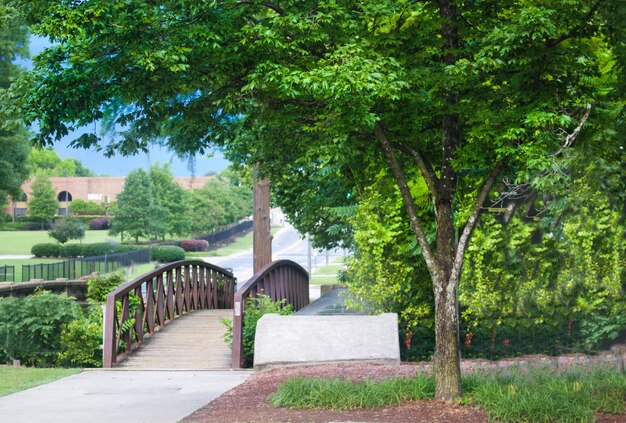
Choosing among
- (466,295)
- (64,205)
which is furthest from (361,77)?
(64,205)

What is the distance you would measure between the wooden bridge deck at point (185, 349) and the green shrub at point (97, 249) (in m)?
22.0

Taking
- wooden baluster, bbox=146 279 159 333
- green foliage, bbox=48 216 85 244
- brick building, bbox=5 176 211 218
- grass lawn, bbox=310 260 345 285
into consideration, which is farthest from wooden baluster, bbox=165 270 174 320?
grass lawn, bbox=310 260 345 285

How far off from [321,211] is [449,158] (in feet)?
38.7

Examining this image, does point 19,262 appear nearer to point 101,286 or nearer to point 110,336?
point 101,286

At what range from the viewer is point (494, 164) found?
11.0 m

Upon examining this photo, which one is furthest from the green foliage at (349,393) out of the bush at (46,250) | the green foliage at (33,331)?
the bush at (46,250)

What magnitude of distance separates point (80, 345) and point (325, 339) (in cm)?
511

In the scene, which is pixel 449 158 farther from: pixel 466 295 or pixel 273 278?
pixel 273 278

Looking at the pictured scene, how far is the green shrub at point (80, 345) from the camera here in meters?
16.3

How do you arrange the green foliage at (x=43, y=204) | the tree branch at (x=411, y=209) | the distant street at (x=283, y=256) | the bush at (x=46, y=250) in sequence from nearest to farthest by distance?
the tree branch at (x=411, y=209) < the bush at (x=46, y=250) < the green foliage at (x=43, y=204) < the distant street at (x=283, y=256)

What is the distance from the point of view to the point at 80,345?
53.7 feet

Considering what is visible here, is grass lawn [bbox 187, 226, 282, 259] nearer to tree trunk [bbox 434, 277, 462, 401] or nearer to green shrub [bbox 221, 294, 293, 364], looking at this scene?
green shrub [bbox 221, 294, 293, 364]

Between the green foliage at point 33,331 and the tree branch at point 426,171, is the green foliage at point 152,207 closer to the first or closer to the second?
the green foliage at point 33,331

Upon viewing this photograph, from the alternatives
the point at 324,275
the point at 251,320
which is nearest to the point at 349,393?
the point at 251,320
